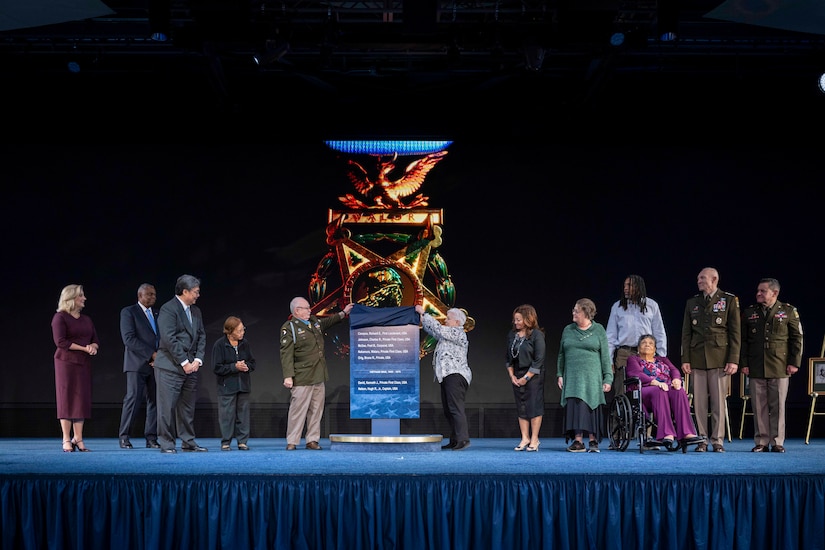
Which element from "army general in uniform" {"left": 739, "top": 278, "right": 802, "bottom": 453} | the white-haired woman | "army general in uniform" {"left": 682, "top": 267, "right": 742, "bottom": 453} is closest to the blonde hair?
the white-haired woman

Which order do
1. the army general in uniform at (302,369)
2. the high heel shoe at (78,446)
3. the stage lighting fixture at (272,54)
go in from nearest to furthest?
the high heel shoe at (78,446), the stage lighting fixture at (272,54), the army general in uniform at (302,369)

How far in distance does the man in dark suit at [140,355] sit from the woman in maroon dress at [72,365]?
0.59 meters

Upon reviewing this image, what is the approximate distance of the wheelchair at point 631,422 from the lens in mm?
7516

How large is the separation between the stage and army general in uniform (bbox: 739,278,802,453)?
239 centimetres

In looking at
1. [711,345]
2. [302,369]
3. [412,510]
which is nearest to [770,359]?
[711,345]


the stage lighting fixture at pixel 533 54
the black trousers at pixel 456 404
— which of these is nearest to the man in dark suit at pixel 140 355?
the black trousers at pixel 456 404

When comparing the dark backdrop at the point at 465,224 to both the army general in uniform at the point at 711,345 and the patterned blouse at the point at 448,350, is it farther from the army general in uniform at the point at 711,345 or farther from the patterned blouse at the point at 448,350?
Answer: the army general in uniform at the point at 711,345

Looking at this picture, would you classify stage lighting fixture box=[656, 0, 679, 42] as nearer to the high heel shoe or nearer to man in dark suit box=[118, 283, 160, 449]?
man in dark suit box=[118, 283, 160, 449]

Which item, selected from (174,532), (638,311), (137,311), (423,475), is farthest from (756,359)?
(137,311)

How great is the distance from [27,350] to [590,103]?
7067 millimetres

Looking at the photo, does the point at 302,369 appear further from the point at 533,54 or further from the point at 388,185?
the point at 533,54

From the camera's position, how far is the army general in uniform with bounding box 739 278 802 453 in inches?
313

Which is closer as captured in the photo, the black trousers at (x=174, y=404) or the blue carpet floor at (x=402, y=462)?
the blue carpet floor at (x=402, y=462)

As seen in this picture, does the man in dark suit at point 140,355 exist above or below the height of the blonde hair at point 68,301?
below
